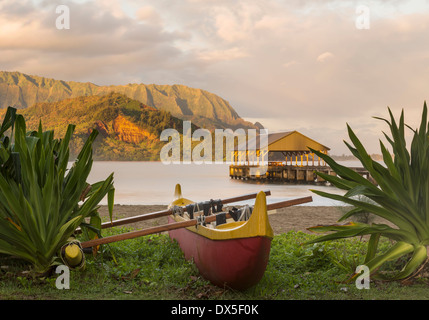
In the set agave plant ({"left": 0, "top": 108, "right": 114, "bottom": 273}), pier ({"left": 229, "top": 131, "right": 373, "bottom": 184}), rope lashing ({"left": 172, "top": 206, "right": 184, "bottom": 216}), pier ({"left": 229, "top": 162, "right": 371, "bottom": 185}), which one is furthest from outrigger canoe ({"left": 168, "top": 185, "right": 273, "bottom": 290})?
pier ({"left": 229, "top": 162, "right": 371, "bottom": 185})

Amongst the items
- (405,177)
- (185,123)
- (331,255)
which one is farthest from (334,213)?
(185,123)

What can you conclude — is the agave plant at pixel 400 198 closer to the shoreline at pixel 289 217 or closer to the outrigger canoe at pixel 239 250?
the outrigger canoe at pixel 239 250

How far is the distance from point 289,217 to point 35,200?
969 centimetres

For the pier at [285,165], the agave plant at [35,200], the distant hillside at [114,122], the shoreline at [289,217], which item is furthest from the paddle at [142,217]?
the distant hillside at [114,122]

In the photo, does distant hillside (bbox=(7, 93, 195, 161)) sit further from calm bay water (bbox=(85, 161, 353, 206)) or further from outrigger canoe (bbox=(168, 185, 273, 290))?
outrigger canoe (bbox=(168, 185, 273, 290))

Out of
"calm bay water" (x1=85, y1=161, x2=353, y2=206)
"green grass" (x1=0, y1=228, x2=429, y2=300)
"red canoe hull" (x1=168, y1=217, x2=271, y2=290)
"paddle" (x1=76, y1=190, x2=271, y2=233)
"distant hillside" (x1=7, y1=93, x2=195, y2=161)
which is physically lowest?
"calm bay water" (x1=85, y1=161, x2=353, y2=206)

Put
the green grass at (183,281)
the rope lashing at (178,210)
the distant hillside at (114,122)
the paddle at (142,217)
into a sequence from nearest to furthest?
the green grass at (183,281), the paddle at (142,217), the rope lashing at (178,210), the distant hillside at (114,122)

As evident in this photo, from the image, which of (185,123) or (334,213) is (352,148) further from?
(185,123)

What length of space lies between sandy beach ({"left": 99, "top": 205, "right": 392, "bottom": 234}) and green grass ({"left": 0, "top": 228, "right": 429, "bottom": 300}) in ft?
11.6

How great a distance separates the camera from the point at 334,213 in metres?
15.6

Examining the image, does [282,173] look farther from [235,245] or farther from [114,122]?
[114,122]

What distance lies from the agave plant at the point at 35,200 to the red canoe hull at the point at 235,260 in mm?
1992

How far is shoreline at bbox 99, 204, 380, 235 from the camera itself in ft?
39.1

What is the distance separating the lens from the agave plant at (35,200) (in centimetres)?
601
